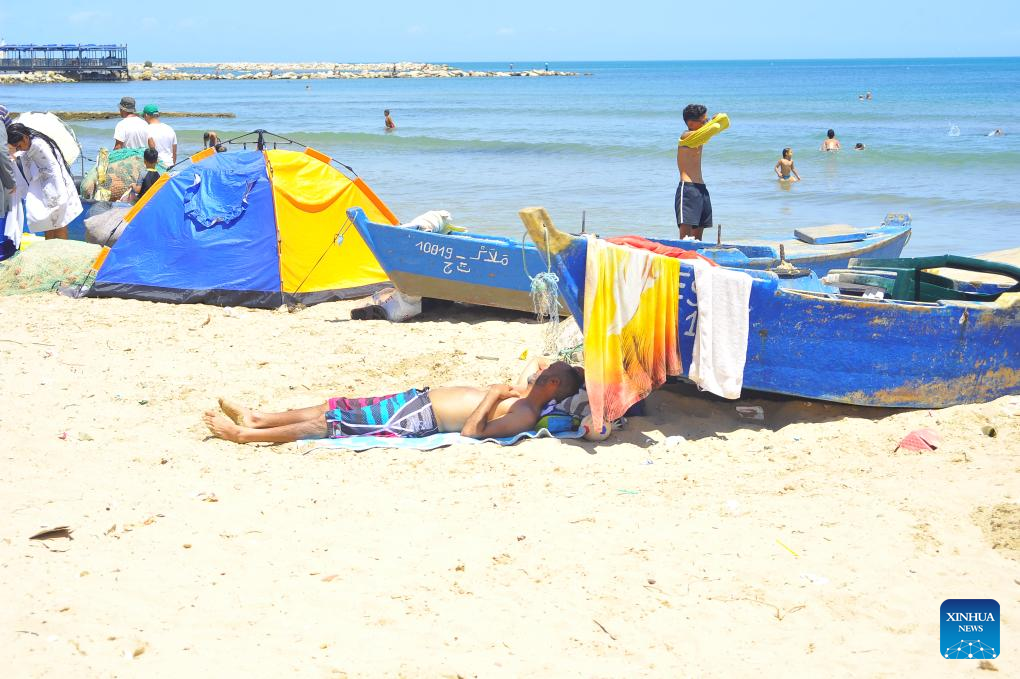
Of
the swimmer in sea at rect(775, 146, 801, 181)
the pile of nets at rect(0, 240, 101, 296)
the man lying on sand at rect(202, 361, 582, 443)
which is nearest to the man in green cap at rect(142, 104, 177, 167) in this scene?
the pile of nets at rect(0, 240, 101, 296)

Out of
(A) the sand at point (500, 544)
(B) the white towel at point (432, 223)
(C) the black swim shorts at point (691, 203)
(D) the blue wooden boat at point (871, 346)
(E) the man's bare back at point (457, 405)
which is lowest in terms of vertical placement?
(A) the sand at point (500, 544)

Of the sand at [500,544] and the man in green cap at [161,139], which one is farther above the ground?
the man in green cap at [161,139]

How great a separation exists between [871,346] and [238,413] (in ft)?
12.0

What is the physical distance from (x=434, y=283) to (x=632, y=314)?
10.1ft

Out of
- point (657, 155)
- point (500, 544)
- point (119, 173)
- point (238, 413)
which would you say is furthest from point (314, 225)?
point (657, 155)

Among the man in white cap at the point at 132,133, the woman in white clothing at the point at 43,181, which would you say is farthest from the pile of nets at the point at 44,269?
the man in white cap at the point at 132,133

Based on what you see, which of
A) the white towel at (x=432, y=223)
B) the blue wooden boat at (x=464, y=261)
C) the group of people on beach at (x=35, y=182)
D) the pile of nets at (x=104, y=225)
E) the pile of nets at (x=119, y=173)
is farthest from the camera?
the pile of nets at (x=119, y=173)

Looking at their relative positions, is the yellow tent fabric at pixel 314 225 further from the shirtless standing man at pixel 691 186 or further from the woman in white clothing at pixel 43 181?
the shirtless standing man at pixel 691 186

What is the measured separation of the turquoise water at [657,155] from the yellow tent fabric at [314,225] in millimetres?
4071

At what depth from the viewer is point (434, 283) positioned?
8148 millimetres

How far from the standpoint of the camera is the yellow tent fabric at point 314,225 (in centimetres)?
898

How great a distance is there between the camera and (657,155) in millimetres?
23688

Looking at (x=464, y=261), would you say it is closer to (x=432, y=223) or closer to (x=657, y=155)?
(x=432, y=223)

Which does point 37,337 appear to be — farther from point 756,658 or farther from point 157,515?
point 756,658
